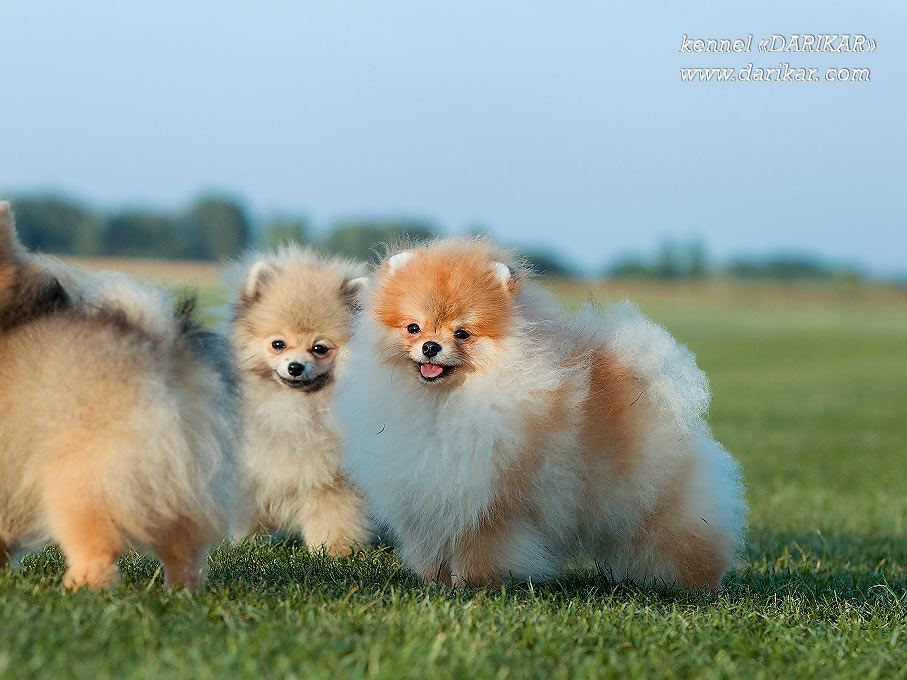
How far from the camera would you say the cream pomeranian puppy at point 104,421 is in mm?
3479

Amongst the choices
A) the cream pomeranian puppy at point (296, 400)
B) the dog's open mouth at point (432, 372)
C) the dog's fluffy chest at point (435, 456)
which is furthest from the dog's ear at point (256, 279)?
the dog's open mouth at point (432, 372)

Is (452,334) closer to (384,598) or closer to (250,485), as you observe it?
(384,598)

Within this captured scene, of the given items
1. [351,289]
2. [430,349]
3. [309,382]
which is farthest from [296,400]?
[430,349]

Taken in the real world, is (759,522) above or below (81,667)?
below

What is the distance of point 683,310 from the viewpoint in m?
46.6

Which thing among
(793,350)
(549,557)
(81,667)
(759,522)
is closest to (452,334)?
(549,557)

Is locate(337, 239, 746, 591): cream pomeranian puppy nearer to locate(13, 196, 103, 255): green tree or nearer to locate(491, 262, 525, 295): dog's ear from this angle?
locate(491, 262, 525, 295): dog's ear

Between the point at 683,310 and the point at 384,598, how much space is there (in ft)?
Result: 145

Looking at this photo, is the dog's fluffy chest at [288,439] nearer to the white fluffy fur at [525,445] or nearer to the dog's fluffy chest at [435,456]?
the white fluffy fur at [525,445]

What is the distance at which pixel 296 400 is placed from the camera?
5590 millimetres

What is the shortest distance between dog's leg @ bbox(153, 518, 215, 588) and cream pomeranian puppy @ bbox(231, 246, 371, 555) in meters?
1.71

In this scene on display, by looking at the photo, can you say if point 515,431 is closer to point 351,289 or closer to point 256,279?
point 351,289

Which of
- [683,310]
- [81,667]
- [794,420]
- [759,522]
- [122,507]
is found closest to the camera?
[81,667]

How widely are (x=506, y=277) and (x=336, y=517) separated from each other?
191 cm
